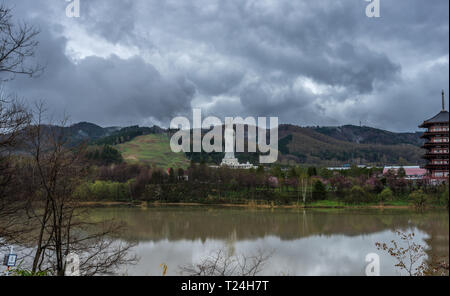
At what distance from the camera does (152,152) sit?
87812mm

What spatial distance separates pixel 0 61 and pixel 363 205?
33.1 m

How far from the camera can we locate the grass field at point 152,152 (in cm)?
7538

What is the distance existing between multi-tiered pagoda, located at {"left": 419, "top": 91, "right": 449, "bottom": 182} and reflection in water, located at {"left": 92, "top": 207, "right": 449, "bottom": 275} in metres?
6.64

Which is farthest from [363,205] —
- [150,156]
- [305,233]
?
[150,156]

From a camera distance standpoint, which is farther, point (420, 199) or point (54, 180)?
point (420, 199)

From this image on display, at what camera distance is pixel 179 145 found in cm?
9975

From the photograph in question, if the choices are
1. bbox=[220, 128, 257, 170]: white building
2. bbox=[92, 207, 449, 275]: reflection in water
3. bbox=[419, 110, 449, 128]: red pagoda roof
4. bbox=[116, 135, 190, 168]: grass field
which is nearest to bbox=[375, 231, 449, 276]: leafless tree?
bbox=[92, 207, 449, 275]: reflection in water

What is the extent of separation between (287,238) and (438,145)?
→ 2237 cm

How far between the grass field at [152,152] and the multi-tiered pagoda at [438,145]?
157 feet

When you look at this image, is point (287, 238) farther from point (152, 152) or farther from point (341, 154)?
point (341, 154)

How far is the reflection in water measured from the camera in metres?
12.0

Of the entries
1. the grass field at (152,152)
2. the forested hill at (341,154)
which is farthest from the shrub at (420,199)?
the forested hill at (341,154)

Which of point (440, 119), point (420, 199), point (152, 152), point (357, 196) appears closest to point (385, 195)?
point (357, 196)
